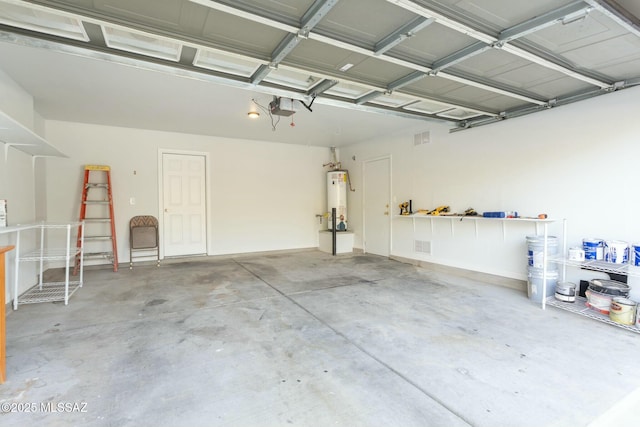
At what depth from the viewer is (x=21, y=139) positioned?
3.23 metres

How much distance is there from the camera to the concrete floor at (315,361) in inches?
67.4

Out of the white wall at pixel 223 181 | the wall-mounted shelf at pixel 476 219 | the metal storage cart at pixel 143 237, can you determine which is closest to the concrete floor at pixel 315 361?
the wall-mounted shelf at pixel 476 219

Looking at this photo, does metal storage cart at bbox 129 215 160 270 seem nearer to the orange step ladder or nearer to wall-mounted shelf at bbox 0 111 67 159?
the orange step ladder

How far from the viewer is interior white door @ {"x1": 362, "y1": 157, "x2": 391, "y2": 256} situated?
645 cm

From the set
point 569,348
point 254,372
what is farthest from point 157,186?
point 569,348

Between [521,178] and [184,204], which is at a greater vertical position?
[521,178]

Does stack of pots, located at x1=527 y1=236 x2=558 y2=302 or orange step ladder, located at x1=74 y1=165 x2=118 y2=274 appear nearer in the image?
stack of pots, located at x1=527 y1=236 x2=558 y2=302

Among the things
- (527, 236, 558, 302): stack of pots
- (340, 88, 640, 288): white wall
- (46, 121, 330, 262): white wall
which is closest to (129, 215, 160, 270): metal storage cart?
(46, 121, 330, 262): white wall

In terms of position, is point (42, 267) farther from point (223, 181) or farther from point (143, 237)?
point (223, 181)

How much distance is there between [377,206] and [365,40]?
15.2ft

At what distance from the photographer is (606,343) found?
2.56 meters

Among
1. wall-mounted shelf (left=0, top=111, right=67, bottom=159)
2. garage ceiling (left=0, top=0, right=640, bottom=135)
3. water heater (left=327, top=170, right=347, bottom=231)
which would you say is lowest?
water heater (left=327, top=170, right=347, bottom=231)

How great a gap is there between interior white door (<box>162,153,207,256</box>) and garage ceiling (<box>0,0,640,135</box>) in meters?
3.69

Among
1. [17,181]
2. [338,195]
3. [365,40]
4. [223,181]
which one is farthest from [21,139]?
[338,195]
